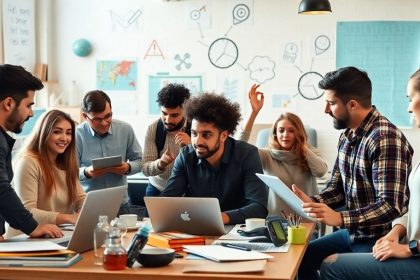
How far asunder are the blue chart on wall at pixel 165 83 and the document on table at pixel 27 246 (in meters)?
3.87

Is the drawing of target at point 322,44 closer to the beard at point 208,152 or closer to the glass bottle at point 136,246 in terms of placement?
the beard at point 208,152

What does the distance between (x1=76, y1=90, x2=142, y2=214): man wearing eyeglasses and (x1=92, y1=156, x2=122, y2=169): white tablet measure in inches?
2.2

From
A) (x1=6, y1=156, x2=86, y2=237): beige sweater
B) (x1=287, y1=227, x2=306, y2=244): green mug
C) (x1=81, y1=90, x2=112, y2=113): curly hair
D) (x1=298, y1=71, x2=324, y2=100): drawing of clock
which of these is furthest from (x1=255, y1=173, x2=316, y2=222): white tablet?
(x1=298, y1=71, x2=324, y2=100): drawing of clock

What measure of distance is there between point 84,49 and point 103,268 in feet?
14.8

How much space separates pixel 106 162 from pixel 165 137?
54 centimetres

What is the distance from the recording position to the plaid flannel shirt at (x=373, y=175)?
2.95 m

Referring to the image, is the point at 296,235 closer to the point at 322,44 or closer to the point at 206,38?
the point at 322,44

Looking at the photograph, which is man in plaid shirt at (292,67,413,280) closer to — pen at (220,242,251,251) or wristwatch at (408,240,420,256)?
wristwatch at (408,240,420,256)

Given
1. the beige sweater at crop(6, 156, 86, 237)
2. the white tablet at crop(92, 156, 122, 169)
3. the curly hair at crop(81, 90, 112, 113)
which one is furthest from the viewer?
the curly hair at crop(81, 90, 112, 113)

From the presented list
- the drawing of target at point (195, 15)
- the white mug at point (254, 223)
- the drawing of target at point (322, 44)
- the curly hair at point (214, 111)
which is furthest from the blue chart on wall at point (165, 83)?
the white mug at point (254, 223)

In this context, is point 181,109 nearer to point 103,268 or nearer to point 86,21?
point 103,268

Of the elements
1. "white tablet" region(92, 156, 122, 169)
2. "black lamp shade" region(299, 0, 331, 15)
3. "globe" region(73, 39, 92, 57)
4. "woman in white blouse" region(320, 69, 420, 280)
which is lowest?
"woman in white blouse" region(320, 69, 420, 280)

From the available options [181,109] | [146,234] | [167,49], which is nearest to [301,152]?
[181,109]

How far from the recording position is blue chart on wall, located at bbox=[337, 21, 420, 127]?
6.03 m
